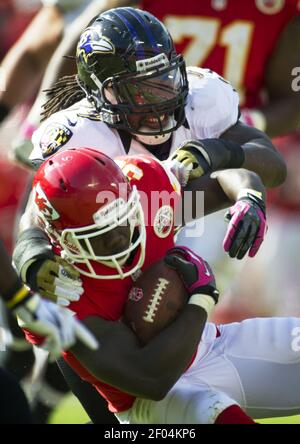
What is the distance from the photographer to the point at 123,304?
3.51m

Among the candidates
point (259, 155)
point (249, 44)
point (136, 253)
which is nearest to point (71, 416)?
point (259, 155)

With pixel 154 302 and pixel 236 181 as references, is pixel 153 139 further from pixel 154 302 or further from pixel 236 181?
pixel 154 302

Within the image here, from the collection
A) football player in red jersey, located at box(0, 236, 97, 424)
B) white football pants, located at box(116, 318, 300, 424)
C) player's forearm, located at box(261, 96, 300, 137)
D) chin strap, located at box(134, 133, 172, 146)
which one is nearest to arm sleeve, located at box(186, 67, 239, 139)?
chin strap, located at box(134, 133, 172, 146)

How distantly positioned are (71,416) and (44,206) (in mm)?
1633

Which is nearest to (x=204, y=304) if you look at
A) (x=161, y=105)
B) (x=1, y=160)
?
(x=161, y=105)

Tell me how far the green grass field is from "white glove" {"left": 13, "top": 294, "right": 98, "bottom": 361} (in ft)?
5.35

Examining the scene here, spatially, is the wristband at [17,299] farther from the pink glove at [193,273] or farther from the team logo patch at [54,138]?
the team logo patch at [54,138]

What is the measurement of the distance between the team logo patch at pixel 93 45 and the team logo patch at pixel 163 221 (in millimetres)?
640

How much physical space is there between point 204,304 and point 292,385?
0.47 meters

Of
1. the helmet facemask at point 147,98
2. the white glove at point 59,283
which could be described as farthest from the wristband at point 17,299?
the helmet facemask at point 147,98

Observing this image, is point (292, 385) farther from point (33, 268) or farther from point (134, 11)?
point (134, 11)

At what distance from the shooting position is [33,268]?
138 inches

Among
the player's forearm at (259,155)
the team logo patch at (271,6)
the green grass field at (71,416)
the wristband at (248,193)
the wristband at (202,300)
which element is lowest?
the green grass field at (71,416)

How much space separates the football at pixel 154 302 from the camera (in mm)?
3414
